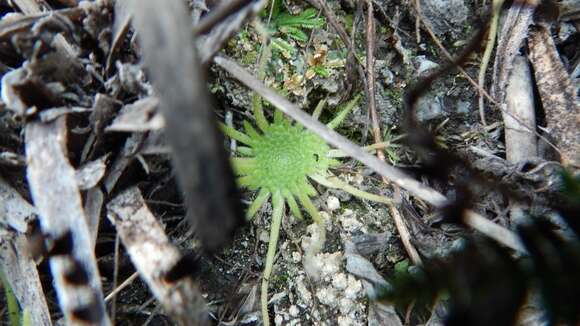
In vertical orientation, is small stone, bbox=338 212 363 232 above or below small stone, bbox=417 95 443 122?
below

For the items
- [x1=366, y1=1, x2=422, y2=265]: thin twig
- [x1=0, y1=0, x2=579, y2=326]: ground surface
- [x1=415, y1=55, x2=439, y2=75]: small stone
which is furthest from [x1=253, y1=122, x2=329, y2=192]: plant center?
[x1=415, y1=55, x2=439, y2=75]: small stone

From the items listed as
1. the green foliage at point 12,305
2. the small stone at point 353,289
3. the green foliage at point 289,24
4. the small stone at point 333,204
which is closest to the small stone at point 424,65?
the green foliage at point 289,24

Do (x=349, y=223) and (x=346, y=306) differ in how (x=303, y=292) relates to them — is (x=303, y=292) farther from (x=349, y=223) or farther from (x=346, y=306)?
(x=349, y=223)

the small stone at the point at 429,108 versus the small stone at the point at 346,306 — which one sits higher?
the small stone at the point at 429,108

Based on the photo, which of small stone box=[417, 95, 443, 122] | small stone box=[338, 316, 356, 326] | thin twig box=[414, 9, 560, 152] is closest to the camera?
small stone box=[338, 316, 356, 326]

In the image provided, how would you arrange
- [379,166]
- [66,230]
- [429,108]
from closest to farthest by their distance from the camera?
[66,230] → [379,166] → [429,108]

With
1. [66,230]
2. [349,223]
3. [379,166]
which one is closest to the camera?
[66,230]

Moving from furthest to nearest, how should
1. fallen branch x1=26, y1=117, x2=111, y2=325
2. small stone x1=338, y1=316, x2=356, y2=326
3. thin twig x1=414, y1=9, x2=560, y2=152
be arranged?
1. thin twig x1=414, y1=9, x2=560, y2=152
2. small stone x1=338, y1=316, x2=356, y2=326
3. fallen branch x1=26, y1=117, x2=111, y2=325

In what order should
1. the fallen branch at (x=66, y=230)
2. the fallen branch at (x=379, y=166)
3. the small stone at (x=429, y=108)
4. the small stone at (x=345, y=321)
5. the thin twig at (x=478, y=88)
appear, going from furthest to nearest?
the small stone at (x=429, y=108)
the thin twig at (x=478, y=88)
the small stone at (x=345, y=321)
the fallen branch at (x=379, y=166)
the fallen branch at (x=66, y=230)

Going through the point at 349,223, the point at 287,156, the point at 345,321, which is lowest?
the point at 345,321

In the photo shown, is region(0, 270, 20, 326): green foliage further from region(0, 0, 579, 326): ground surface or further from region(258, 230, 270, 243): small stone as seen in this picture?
region(258, 230, 270, 243): small stone

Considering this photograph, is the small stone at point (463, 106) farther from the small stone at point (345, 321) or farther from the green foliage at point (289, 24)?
the small stone at point (345, 321)

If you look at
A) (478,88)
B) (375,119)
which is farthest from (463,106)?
(375,119)
